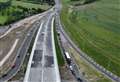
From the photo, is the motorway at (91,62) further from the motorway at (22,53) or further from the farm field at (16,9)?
the farm field at (16,9)

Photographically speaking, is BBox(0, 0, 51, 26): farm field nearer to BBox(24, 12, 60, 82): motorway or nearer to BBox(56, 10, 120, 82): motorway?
BBox(24, 12, 60, 82): motorway

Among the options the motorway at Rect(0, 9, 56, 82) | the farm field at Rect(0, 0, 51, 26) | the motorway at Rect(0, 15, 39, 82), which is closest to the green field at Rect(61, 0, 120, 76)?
the motorway at Rect(0, 9, 56, 82)

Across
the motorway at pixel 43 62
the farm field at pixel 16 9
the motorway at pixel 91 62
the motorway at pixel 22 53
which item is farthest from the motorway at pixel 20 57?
the farm field at pixel 16 9

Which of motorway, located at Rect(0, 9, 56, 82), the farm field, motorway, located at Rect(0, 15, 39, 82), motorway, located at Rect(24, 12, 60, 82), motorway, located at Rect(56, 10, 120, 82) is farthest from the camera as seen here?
the farm field

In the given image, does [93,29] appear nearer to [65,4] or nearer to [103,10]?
[103,10]

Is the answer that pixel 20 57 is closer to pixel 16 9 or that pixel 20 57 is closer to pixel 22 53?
pixel 22 53

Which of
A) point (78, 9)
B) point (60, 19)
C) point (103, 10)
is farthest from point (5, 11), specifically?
point (103, 10)
